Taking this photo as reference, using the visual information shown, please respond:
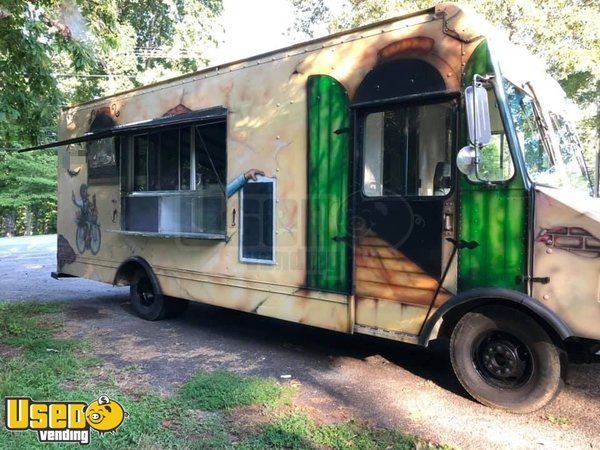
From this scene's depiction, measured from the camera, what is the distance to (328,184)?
193 inches

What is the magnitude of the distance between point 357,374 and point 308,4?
39.8 feet

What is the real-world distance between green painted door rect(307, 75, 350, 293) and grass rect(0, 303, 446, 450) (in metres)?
1.09

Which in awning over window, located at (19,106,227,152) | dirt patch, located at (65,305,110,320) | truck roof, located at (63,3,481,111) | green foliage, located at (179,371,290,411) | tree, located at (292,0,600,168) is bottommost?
green foliage, located at (179,371,290,411)

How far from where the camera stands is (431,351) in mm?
5562

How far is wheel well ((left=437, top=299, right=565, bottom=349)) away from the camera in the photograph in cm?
380

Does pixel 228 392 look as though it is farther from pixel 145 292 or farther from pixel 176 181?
pixel 145 292

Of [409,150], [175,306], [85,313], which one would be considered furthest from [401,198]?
[85,313]

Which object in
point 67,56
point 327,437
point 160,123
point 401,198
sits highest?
point 67,56

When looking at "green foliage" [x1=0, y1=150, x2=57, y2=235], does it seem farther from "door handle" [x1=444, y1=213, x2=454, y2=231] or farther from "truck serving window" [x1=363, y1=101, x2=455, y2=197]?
"door handle" [x1=444, y1=213, x2=454, y2=231]

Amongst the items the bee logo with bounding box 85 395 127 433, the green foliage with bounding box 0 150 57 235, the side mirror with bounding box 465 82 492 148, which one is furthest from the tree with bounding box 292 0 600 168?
the green foliage with bounding box 0 150 57 235

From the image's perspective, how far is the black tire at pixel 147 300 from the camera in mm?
6949

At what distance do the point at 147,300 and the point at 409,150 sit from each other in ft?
14.5

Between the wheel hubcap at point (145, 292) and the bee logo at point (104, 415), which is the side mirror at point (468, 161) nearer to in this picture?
the bee logo at point (104, 415)

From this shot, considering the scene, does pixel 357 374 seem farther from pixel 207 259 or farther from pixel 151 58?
pixel 151 58
